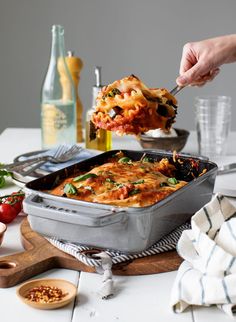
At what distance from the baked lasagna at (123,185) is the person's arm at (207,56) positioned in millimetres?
480

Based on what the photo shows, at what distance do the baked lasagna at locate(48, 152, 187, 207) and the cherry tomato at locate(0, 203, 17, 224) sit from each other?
16 centimetres

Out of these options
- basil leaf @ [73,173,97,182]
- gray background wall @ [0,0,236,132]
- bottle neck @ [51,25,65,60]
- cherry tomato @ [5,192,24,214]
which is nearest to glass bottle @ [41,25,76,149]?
bottle neck @ [51,25,65,60]

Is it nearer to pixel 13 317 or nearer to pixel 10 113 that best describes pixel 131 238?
pixel 13 317

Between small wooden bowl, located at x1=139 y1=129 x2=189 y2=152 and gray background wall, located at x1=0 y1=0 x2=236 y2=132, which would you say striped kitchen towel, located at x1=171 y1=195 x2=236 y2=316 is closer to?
small wooden bowl, located at x1=139 y1=129 x2=189 y2=152

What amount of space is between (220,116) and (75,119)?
0.59m

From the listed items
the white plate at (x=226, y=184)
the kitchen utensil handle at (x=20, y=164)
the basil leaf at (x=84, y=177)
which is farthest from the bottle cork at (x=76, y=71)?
the basil leaf at (x=84, y=177)

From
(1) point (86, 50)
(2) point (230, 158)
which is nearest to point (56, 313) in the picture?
(2) point (230, 158)

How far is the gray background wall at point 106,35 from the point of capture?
169 inches

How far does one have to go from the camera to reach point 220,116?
2555mm

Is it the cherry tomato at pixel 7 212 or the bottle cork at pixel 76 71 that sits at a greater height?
the bottle cork at pixel 76 71

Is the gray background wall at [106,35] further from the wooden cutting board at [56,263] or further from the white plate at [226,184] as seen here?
the wooden cutting board at [56,263]

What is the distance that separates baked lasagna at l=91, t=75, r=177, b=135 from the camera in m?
1.77

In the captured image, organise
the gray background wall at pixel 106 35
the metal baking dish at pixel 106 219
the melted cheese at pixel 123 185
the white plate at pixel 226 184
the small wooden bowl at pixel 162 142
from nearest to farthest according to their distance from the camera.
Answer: the metal baking dish at pixel 106 219, the melted cheese at pixel 123 185, the white plate at pixel 226 184, the small wooden bowl at pixel 162 142, the gray background wall at pixel 106 35

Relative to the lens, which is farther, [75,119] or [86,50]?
[86,50]
